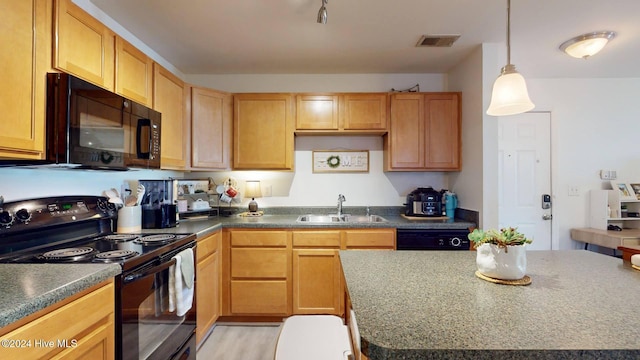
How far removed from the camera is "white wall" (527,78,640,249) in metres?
3.18

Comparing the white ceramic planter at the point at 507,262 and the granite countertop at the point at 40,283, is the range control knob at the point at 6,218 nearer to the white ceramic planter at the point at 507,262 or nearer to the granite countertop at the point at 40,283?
the granite countertop at the point at 40,283

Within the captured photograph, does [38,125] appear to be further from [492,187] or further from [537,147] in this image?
[537,147]

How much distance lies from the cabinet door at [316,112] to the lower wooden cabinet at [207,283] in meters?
1.33

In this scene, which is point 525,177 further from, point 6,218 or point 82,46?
point 6,218

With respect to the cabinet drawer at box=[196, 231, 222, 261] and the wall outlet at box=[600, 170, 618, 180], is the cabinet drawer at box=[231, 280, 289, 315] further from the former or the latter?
the wall outlet at box=[600, 170, 618, 180]

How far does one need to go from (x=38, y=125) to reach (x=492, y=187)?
293cm

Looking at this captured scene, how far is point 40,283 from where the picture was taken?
984mm

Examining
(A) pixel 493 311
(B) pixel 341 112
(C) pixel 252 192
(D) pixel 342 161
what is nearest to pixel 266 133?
(C) pixel 252 192

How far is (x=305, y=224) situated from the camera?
2523mm

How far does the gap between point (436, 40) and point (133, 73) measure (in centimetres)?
231

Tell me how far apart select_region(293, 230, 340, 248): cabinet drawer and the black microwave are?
4.20 ft

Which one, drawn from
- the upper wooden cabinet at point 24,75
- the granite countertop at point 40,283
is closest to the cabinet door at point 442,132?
the granite countertop at point 40,283

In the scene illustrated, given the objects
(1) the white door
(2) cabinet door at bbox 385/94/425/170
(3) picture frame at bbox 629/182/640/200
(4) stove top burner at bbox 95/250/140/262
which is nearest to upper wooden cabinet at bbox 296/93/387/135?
(2) cabinet door at bbox 385/94/425/170

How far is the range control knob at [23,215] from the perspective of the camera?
1392 millimetres
